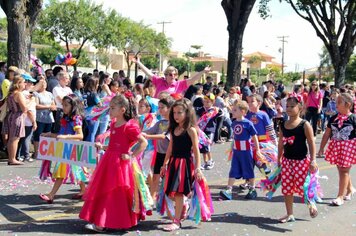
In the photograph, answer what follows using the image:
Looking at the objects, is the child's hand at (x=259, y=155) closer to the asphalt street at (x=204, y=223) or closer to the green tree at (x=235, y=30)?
the asphalt street at (x=204, y=223)

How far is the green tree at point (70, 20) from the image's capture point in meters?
40.9

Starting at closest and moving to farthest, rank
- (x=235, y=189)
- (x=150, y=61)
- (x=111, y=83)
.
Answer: (x=235, y=189), (x=111, y=83), (x=150, y=61)

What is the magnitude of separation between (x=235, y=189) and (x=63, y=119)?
3.09 meters

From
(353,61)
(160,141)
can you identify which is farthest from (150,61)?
(160,141)

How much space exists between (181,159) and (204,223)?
93cm

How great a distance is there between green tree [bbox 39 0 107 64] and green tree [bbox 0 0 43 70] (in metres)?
28.3

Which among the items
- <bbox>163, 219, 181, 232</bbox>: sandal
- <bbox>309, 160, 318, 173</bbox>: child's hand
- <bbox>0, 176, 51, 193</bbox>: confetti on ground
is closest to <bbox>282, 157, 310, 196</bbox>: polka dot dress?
<bbox>309, 160, 318, 173</bbox>: child's hand

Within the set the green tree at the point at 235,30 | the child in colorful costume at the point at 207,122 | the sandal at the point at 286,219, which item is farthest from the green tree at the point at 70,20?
the sandal at the point at 286,219

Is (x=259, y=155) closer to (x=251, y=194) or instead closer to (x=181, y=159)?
(x=251, y=194)

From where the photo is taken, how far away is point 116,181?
18.7ft

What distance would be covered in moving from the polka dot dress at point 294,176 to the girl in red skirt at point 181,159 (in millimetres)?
1364

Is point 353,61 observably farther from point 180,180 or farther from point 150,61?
point 180,180

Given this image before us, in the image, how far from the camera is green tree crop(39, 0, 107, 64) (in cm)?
4094

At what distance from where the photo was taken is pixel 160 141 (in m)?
7.05
